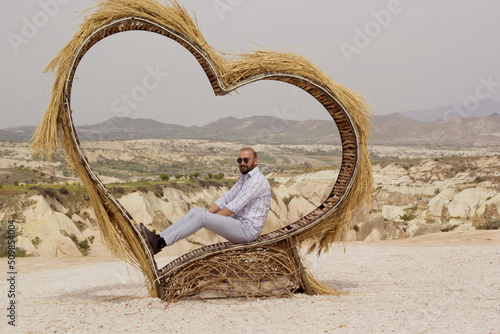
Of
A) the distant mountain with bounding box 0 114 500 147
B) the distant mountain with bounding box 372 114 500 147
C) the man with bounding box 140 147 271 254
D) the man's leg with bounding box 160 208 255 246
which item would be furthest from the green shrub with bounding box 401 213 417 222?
the distant mountain with bounding box 372 114 500 147

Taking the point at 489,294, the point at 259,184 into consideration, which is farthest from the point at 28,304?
the point at 489,294

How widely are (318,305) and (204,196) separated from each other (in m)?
14.7

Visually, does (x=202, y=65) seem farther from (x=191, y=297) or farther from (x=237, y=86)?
(x=191, y=297)

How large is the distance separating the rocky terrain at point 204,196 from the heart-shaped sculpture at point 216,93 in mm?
335

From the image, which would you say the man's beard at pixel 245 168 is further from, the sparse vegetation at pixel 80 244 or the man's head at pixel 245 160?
the sparse vegetation at pixel 80 244

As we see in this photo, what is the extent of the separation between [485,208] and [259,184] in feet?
52.0

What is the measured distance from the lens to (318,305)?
4.89 meters

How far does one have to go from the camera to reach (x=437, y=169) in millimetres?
27703

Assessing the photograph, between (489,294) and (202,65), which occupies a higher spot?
(202,65)

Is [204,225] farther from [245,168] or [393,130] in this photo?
[393,130]

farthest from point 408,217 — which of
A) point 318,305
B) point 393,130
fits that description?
point 393,130

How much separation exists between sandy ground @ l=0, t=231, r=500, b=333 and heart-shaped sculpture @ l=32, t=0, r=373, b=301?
0.29m

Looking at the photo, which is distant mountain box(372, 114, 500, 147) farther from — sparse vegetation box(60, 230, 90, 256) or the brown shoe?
the brown shoe

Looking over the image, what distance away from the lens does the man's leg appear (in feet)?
15.8
